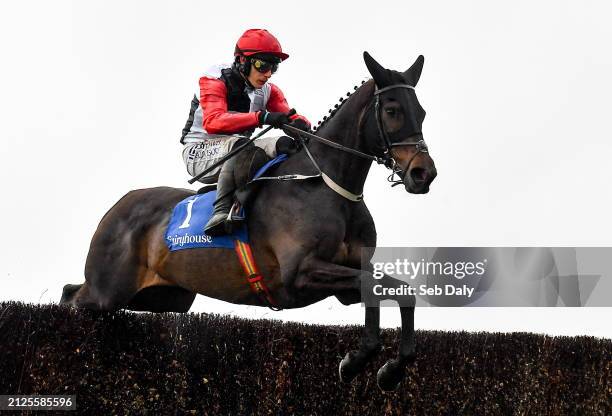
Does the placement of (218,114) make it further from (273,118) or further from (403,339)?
(403,339)

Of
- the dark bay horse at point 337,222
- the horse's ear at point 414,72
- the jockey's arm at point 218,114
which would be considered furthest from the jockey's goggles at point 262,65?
the horse's ear at point 414,72

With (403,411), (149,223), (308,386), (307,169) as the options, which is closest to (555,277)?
(403,411)

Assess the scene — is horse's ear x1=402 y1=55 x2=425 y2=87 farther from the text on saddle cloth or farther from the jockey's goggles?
the text on saddle cloth

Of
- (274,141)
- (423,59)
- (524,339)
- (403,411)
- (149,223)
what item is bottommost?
(403,411)

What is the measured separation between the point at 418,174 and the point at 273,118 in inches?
55.7

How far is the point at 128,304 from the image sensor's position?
377 inches

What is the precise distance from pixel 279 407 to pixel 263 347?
61 cm

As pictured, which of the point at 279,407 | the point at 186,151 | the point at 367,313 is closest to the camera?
the point at 367,313

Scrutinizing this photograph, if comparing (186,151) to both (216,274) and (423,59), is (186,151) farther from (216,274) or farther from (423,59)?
(423,59)

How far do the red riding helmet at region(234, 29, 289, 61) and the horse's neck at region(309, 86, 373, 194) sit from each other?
842mm

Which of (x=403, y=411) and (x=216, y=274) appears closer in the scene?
(x=216, y=274)

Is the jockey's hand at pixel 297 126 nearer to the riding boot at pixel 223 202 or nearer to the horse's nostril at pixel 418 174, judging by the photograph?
the riding boot at pixel 223 202

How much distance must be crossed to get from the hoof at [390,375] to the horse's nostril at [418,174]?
Answer: 4.49 ft

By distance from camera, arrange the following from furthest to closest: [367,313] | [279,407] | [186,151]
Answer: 1. [279,407]
2. [186,151]
3. [367,313]
